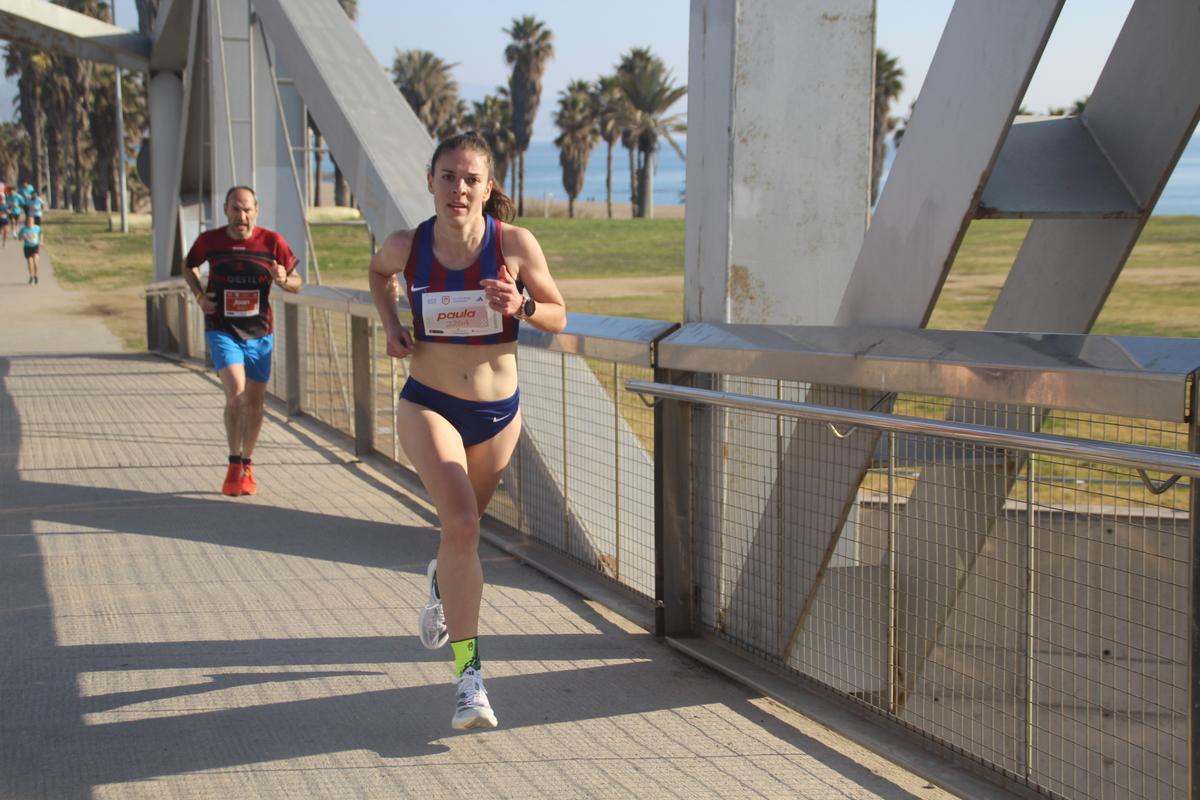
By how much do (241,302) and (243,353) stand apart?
0.32 metres

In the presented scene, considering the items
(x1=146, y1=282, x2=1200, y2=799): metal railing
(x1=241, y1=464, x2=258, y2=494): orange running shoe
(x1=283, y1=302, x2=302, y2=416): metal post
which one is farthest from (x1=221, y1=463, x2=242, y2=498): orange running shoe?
(x1=283, y1=302, x2=302, y2=416): metal post

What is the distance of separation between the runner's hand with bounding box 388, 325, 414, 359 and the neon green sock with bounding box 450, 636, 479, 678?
3.10ft

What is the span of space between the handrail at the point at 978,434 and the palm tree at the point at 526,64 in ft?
279

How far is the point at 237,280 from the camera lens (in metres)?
8.25

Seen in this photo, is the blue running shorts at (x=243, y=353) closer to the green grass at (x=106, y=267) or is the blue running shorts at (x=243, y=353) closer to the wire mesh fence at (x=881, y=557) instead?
the wire mesh fence at (x=881, y=557)

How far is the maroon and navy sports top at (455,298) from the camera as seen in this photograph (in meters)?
4.36

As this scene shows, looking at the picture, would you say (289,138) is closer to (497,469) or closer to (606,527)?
(606,527)

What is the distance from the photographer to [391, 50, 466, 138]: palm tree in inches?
3553

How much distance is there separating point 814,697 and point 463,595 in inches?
46.6

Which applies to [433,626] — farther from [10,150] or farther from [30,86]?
[10,150]

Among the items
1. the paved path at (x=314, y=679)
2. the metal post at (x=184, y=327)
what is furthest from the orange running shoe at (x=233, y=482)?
the metal post at (x=184, y=327)

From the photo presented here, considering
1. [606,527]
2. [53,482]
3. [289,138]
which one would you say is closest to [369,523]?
[606,527]

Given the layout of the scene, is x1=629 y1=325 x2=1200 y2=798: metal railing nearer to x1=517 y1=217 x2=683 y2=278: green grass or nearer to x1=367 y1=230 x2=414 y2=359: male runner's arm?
x1=367 y1=230 x2=414 y2=359: male runner's arm

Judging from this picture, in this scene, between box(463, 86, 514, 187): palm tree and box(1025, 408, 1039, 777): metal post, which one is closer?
box(1025, 408, 1039, 777): metal post
